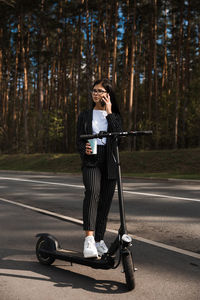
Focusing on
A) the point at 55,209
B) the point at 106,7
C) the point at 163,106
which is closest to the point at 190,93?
the point at 163,106

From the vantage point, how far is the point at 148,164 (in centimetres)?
2380

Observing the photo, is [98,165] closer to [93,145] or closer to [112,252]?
[93,145]

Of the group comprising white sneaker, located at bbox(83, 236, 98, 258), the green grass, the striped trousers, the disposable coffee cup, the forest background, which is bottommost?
the green grass

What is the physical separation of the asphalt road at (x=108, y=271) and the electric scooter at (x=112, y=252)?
0.14 m

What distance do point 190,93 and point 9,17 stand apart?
18.5 metres

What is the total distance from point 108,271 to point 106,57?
27640 millimetres

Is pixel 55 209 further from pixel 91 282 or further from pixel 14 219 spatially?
pixel 91 282

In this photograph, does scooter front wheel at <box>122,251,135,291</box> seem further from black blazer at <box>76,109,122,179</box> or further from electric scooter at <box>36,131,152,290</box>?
black blazer at <box>76,109,122,179</box>

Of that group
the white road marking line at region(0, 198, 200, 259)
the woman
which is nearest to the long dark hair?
the woman

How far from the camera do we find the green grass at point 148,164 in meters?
21.5

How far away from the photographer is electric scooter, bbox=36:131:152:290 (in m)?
A: 3.62

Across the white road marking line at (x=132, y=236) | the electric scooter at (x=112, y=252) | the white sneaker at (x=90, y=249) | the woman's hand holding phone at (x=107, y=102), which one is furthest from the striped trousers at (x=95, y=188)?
the white road marking line at (x=132, y=236)

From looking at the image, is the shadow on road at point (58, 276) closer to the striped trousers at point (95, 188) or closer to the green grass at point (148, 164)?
the striped trousers at point (95, 188)

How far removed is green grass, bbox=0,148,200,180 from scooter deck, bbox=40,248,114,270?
1456 centimetres
